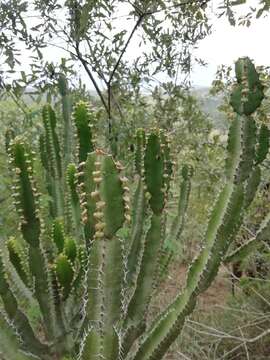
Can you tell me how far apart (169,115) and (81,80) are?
4.46 ft

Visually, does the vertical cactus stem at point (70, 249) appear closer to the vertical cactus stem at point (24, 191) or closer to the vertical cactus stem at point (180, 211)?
the vertical cactus stem at point (24, 191)

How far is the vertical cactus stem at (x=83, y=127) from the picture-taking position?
9.22ft

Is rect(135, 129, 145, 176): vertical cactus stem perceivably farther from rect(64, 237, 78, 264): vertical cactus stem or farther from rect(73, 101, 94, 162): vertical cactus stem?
rect(64, 237, 78, 264): vertical cactus stem

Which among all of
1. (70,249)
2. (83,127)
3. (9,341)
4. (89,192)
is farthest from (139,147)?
(9,341)

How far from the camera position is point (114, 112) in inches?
241

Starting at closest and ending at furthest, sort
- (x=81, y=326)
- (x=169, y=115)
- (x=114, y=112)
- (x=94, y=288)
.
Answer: (x=94, y=288) → (x=81, y=326) → (x=114, y=112) → (x=169, y=115)

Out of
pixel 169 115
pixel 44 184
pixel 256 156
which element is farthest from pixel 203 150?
pixel 256 156

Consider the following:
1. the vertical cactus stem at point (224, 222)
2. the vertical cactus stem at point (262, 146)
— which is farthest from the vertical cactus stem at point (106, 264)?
the vertical cactus stem at point (262, 146)

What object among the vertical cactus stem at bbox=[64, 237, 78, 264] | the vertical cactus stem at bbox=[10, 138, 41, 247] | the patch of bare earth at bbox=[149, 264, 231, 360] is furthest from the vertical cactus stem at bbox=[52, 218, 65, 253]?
the patch of bare earth at bbox=[149, 264, 231, 360]

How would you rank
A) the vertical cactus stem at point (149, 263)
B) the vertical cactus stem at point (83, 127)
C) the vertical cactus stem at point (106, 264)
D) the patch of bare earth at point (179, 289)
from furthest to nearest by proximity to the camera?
the patch of bare earth at point (179, 289) → the vertical cactus stem at point (83, 127) → the vertical cactus stem at point (149, 263) → the vertical cactus stem at point (106, 264)

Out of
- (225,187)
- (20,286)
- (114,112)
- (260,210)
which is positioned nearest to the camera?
(225,187)

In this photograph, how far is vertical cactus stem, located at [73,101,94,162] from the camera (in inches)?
111

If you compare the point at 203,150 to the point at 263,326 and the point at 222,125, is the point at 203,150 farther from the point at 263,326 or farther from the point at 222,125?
the point at 263,326

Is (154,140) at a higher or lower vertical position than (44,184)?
higher
